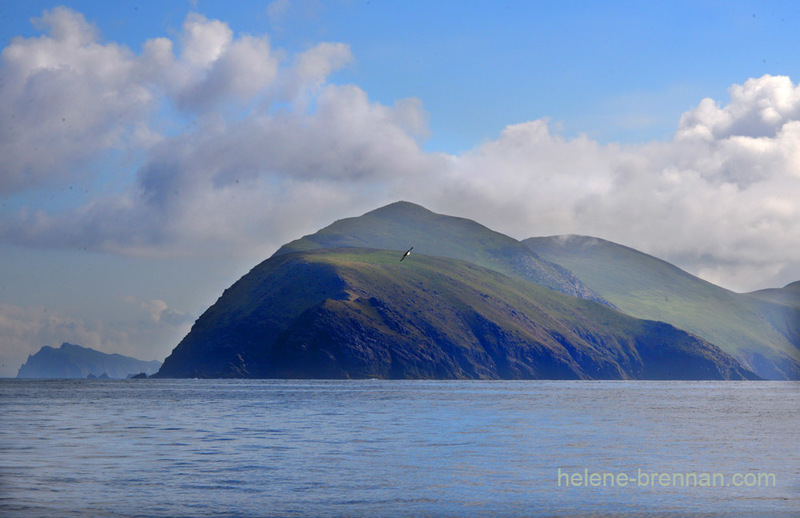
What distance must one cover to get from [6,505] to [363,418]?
192 ft

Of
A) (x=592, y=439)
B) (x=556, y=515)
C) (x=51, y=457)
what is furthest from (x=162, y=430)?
(x=556, y=515)

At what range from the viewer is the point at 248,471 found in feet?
155

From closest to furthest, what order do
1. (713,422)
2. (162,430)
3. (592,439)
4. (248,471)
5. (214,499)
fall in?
A: (214,499), (248,471), (592,439), (162,430), (713,422)

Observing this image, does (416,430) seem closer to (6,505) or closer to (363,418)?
(363,418)

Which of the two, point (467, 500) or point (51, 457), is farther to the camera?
point (51, 457)

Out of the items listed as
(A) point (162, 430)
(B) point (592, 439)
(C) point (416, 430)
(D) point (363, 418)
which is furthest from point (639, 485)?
(D) point (363, 418)

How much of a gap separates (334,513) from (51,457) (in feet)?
85.4

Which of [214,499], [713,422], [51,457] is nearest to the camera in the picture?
[214,499]

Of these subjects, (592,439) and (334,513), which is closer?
(334,513)

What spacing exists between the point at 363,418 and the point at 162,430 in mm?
25206

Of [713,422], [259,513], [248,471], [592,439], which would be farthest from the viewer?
[713,422]

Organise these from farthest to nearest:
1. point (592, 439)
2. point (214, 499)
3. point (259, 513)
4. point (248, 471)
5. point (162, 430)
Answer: point (162, 430), point (592, 439), point (248, 471), point (214, 499), point (259, 513)

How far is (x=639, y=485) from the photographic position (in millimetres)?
43031

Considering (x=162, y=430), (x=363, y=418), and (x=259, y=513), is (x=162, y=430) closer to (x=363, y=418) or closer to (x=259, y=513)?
(x=363, y=418)
